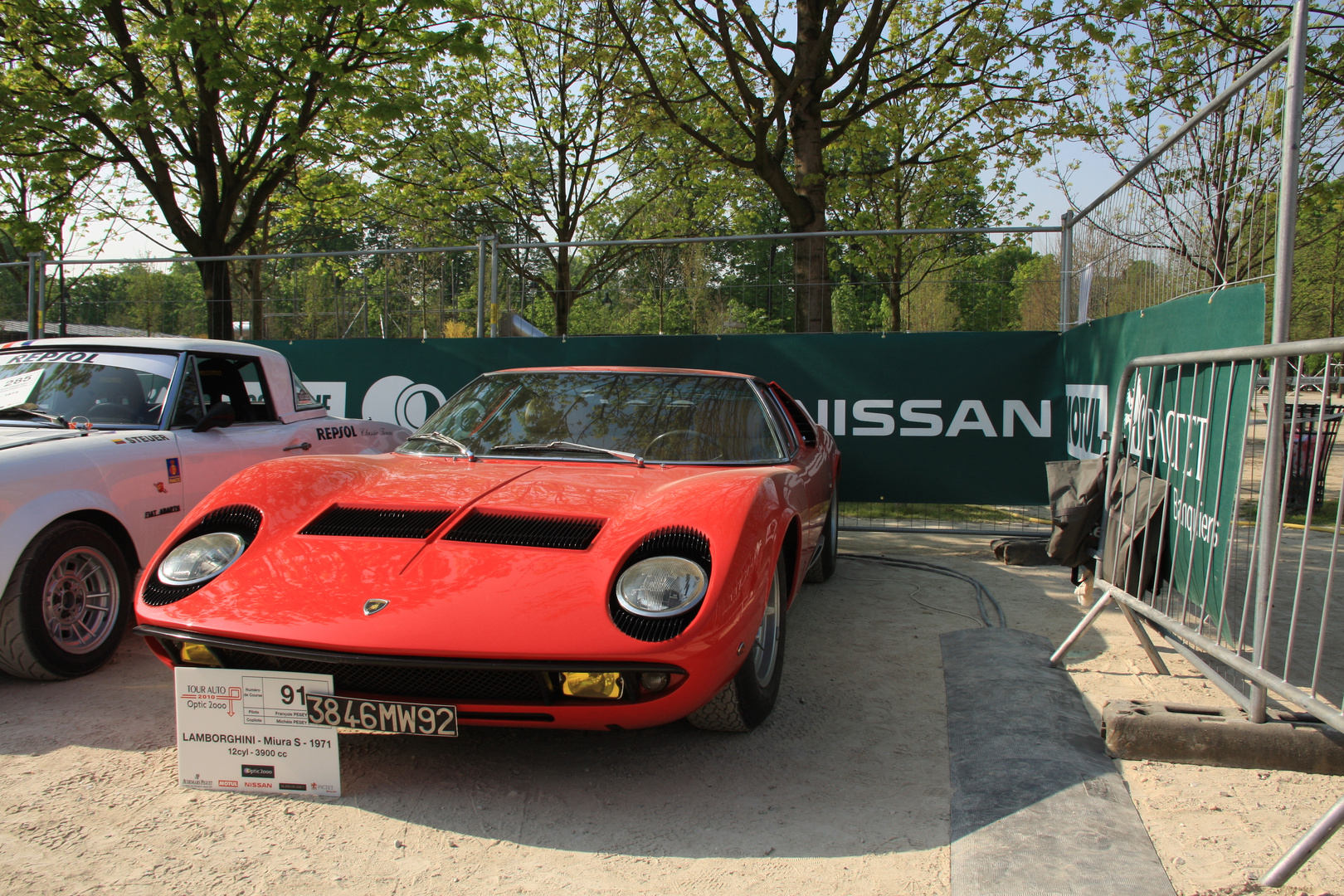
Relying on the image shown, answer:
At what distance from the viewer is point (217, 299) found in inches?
397

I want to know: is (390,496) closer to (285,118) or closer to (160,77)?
(285,118)

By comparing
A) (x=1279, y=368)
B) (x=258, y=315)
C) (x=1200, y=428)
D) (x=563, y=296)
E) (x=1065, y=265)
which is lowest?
(x=1200, y=428)

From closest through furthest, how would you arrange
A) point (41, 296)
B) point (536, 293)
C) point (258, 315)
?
point (536, 293) < point (258, 315) < point (41, 296)

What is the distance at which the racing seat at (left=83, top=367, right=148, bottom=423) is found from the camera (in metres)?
4.45

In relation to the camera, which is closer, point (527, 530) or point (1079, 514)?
point (527, 530)

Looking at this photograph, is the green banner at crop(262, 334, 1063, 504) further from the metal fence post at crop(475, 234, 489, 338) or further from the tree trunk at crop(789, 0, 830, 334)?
the tree trunk at crop(789, 0, 830, 334)

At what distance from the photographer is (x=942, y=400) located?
7156mm

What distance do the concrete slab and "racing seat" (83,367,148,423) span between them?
4209mm

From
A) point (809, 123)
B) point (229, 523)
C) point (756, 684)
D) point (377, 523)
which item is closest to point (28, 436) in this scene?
point (229, 523)

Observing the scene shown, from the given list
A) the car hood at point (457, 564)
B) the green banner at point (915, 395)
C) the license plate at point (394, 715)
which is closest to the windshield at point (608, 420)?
the car hood at point (457, 564)

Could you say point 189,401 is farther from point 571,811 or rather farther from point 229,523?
point 571,811

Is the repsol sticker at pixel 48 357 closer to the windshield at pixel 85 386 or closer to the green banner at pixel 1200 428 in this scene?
the windshield at pixel 85 386

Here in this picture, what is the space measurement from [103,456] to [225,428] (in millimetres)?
932

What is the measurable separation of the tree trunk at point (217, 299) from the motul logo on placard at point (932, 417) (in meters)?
6.34
